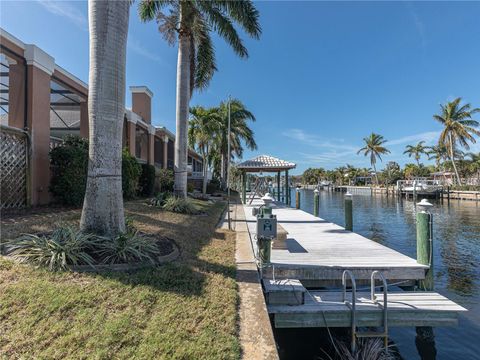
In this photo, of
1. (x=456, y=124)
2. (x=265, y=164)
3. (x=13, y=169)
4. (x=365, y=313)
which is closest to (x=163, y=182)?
(x=265, y=164)

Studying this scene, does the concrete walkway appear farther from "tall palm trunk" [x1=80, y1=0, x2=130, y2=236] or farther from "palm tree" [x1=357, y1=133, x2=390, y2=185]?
"palm tree" [x1=357, y1=133, x2=390, y2=185]

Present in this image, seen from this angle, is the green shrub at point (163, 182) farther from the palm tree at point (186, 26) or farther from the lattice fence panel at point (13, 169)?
the lattice fence panel at point (13, 169)

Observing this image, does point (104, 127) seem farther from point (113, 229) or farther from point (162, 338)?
point (162, 338)

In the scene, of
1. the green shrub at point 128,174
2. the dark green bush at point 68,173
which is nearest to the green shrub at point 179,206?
the green shrub at point 128,174

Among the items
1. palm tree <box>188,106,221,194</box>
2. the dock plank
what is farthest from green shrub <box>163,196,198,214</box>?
palm tree <box>188,106,221,194</box>

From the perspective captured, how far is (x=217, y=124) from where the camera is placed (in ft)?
86.9

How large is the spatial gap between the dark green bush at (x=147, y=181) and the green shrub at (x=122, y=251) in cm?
1238

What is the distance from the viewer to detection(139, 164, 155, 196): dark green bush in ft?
55.4

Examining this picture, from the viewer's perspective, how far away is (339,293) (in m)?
5.39

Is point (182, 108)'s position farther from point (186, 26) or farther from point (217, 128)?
point (217, 128)

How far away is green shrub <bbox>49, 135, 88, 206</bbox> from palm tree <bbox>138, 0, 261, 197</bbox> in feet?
12.5

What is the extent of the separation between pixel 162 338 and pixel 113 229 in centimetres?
279

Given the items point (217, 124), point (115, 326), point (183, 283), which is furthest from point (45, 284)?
point (217, 124)

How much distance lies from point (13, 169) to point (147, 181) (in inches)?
355
